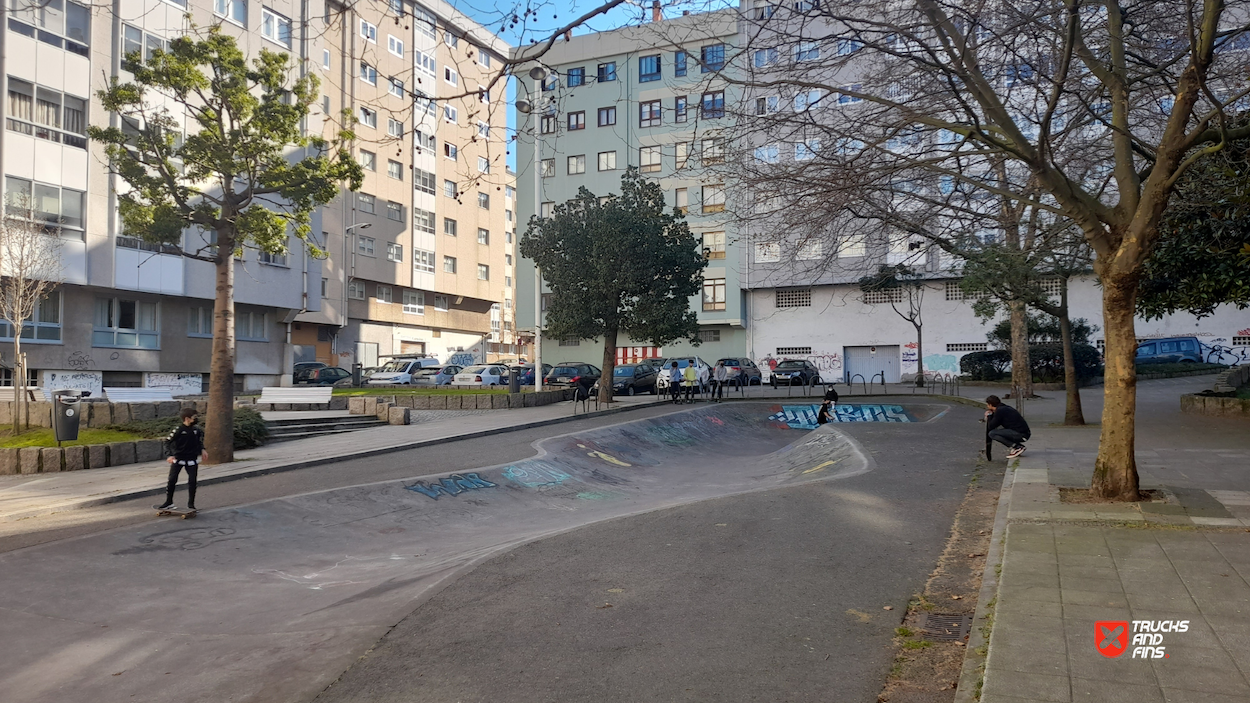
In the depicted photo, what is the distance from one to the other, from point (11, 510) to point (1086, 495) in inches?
494

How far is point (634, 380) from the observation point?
34.2 meters

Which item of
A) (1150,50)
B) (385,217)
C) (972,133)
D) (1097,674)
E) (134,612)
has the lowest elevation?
(134,612)

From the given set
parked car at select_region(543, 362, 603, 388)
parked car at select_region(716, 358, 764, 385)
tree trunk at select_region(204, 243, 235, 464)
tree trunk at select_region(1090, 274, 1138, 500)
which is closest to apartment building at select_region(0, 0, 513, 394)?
tree trunk at select_region(204, 243, 235, 464)

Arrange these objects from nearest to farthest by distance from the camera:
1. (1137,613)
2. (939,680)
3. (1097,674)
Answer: (1097,674) → (939,680) → (1137,613)

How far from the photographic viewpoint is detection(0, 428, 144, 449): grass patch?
14.5 metres

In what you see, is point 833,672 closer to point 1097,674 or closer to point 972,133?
point 1097,674

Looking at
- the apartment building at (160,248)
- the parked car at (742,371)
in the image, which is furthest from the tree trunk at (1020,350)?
the apartment building at (160,248)

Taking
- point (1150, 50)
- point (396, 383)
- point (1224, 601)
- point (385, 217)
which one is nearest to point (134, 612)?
point (1224, 601)

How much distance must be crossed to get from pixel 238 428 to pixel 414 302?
36.0m

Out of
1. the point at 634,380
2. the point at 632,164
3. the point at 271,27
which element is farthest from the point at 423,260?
the point at 634,380

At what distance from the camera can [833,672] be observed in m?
4.54

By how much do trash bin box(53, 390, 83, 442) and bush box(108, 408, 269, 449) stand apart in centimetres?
138

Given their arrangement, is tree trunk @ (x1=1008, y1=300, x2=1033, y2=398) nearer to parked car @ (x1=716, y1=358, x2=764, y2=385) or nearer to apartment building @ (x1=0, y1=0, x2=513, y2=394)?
parked car @ (x1=716, y1=358, x2=764, y2=385)

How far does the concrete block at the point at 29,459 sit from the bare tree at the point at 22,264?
6.11 m
